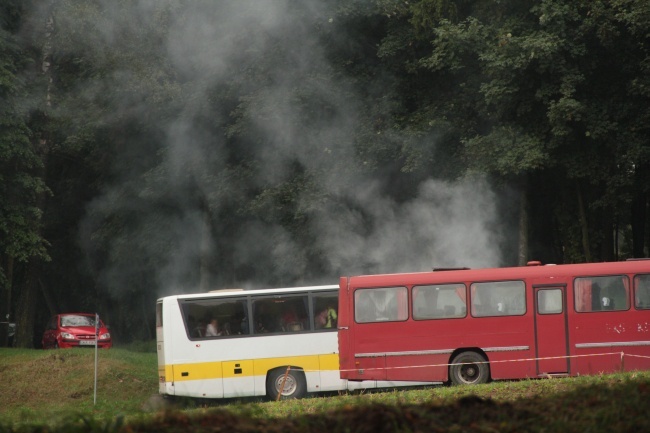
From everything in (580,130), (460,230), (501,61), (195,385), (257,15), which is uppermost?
(257,15)

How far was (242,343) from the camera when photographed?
829 inches

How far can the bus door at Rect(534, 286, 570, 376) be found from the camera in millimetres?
18219

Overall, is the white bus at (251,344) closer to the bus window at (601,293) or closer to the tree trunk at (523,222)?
the bus window at (601,293)

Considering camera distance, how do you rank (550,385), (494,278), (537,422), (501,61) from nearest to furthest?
(537,422) → (550,385) → (494,278) → (501,61)

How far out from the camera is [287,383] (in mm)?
20609

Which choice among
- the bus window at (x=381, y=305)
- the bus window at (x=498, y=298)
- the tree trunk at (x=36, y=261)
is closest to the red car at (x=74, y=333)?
the tree trunk at (x=36, y=261)

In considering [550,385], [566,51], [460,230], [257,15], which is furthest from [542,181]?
[550,385]

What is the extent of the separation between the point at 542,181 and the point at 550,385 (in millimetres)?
14278

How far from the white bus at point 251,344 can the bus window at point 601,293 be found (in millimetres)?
4018

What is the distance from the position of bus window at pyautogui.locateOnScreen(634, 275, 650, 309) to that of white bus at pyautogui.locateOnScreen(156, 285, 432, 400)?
4.86 metres

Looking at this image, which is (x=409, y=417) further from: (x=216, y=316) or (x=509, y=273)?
(x=216, y=316)

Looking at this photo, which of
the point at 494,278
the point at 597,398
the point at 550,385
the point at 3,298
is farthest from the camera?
the point at 3,298

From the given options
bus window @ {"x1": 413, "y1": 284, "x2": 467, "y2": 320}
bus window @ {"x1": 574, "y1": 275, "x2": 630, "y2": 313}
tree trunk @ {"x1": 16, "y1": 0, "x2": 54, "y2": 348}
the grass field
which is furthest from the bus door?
tree trunk @ {"x1": 16, "y1": 0, "x2": 54, "y2": 348}

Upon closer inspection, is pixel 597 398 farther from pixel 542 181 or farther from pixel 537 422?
pixel 542 181
